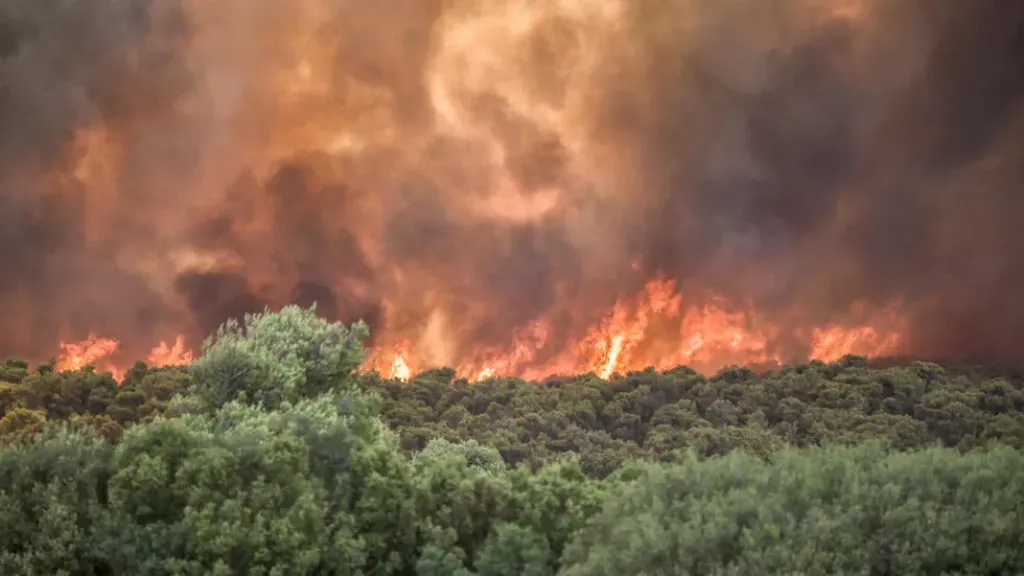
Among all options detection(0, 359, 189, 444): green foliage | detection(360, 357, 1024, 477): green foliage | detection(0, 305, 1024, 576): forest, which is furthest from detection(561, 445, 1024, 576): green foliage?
detection(360, 357, 1024, 477): green foliage

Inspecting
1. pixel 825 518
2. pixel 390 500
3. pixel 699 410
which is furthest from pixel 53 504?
pixel 699 410

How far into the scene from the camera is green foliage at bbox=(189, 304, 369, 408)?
52.7 m

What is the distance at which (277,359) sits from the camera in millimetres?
54250

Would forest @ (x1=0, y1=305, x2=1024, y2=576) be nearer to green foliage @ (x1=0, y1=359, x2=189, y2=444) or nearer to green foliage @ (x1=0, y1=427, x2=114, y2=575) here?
green foliage @ (x1=0, y1=427, x2=114, y2=575)

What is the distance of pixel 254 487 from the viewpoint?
43469 millimetres

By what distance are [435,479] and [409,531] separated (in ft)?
9.23

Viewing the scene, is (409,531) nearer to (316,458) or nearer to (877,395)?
(316,458)

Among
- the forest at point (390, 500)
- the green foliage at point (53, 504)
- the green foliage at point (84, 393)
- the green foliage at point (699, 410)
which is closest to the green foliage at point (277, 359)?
the forest at point (390, 500)

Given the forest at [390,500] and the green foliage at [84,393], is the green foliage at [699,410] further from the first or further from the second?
the forest at [390,500]

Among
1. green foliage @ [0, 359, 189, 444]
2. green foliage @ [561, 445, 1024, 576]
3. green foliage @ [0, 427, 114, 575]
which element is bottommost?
green foliage @ [561, 445, 1024, 576]

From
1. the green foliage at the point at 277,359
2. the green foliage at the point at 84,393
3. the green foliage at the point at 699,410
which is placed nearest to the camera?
the green foliage at the point at 277,359

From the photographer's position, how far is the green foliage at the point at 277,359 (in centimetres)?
5266

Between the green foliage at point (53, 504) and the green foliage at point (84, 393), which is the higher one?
the green foliage at point (84, 393)

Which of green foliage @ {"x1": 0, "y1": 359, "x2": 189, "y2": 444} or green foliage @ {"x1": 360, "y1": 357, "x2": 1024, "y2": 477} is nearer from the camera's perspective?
green foliage @ {"x1": 0, "y1": 359, "x2": 189, "y2": 444}
